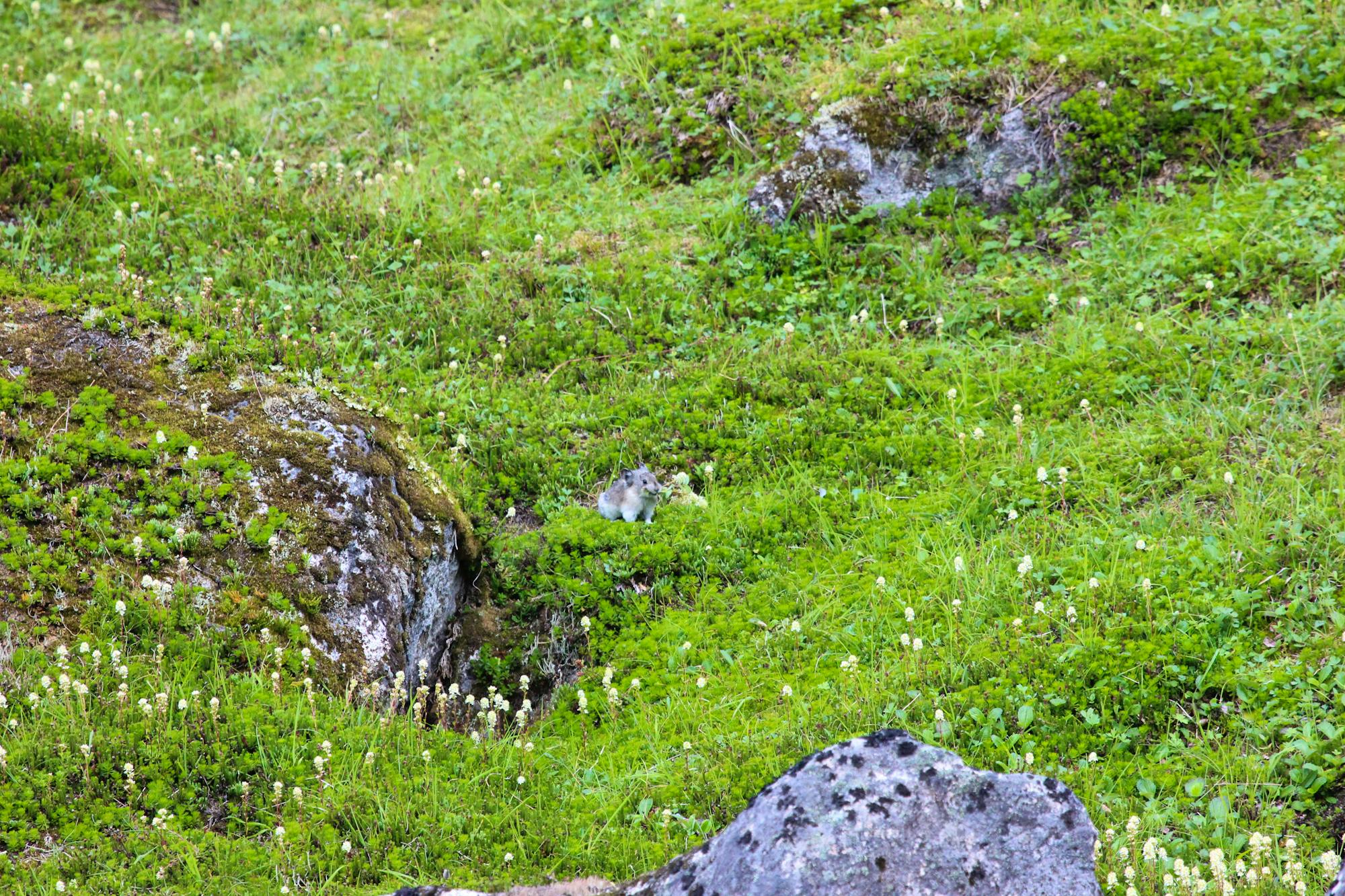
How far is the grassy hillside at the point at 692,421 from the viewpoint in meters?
5.26

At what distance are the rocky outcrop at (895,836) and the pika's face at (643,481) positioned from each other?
349 cm

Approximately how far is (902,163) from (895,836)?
7483 mm

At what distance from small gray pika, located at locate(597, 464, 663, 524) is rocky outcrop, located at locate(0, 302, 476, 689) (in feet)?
3.17

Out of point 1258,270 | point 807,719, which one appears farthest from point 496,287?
point 1258,270

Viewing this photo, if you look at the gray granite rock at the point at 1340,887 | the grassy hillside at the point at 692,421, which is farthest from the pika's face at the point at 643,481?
the gray granite rock at the point at 1340,887

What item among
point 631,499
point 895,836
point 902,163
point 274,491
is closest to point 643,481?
point 631,499

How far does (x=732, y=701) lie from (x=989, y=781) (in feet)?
7.31

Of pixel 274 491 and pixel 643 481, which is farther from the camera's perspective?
pixel 643 481

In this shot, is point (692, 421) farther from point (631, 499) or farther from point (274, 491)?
point (274, 491)

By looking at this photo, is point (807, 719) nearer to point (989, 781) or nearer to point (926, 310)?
point (989, 781)

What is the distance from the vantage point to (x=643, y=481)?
24.4 ft

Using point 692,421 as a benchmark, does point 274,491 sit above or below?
above

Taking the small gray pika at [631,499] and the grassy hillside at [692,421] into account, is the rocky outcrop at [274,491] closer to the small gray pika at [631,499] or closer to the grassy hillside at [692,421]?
the grassy hillside at [692,421]

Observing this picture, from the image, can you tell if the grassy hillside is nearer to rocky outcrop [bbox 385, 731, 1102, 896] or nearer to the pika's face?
the pika's face
